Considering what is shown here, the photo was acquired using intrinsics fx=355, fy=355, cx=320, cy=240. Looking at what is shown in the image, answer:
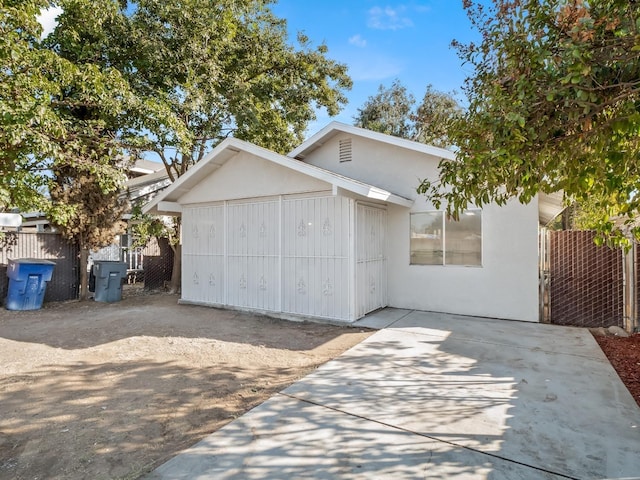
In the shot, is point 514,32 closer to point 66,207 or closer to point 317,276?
point 317,276

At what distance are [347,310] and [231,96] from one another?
803 centimetres

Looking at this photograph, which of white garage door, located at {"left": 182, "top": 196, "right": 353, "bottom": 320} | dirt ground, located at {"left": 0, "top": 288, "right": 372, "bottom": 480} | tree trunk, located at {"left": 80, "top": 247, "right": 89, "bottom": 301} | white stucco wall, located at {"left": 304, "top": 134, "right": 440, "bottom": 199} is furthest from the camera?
tree trunk, located at {"left": 80, "top": 247, "right": 89, "bottom": 301}

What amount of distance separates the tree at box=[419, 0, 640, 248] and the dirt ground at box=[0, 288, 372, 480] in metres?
3.19

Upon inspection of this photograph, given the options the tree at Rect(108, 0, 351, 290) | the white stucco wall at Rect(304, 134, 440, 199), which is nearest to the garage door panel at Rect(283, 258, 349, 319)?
the white stucco wall at Rect(304, 134, 440, 199)

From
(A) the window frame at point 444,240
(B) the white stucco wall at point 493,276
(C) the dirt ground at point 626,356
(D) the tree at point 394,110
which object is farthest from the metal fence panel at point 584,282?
(D) the tree at point 394,110

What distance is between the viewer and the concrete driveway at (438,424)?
261cm

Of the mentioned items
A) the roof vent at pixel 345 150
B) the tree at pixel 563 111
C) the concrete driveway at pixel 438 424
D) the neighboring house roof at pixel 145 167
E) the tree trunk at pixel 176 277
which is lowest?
the concrete driveway at pixel 438 424

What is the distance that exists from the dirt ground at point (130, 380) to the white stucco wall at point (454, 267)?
2352mm

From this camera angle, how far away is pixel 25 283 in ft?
27.9

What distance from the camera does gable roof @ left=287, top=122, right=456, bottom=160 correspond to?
7555 mm

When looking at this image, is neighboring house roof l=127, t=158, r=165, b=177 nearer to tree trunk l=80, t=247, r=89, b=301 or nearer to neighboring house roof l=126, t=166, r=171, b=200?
neighboring house roof l=126, t=166, r=171, b=200

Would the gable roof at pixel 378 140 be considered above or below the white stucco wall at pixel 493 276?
above

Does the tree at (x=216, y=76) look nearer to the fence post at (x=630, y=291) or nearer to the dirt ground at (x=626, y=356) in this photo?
the fence post at (x=630, y=291)

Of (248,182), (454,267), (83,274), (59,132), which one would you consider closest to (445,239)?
(454,267)
